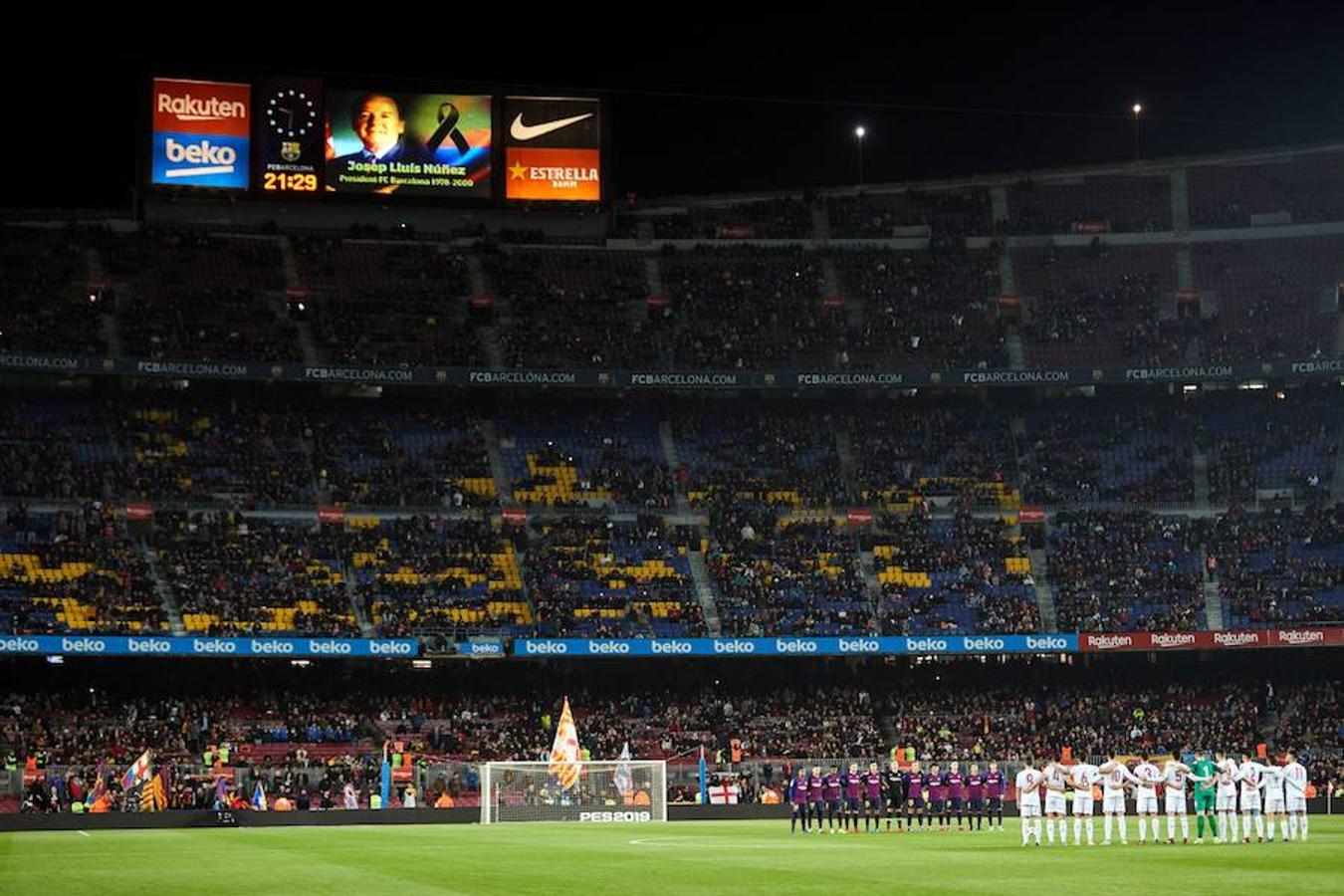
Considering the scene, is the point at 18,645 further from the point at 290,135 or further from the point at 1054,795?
the point at 1054,795

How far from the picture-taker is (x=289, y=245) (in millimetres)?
90188

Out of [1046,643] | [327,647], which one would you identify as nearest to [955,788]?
[1046,643]

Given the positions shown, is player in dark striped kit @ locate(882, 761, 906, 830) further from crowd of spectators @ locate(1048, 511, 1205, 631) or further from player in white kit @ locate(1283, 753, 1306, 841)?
crowd of spectators @ locate(1048, 511, 1205, 631)

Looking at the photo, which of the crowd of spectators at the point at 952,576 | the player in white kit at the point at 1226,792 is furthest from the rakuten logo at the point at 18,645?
the player in white kit at the point at 1226,792

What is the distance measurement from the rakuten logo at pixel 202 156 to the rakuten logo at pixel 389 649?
87.3ft

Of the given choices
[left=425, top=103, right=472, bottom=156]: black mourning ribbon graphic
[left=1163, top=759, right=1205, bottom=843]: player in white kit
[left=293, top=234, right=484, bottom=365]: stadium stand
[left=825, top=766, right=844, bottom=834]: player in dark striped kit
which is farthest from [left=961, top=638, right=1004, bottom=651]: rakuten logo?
[left=425, top=103, right=472, bottom=156]: black mourning ribbon graphic

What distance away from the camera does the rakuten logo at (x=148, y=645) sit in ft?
230

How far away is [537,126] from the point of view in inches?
3479

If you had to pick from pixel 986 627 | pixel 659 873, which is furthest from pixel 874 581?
pixel 659 873

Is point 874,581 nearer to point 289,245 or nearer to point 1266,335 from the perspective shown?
point 1266,335

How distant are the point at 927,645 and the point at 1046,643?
516 cm

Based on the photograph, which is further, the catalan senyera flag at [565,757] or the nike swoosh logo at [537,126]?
the nike swoosh logo at [537,126]

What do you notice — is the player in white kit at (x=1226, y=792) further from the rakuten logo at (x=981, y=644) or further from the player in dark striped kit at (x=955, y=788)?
the rakuten logo at (x=981, y=644)

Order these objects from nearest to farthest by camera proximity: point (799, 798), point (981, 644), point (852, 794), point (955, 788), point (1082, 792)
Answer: point (1082, 792), point (799, 798), point (852, 794), point (955, 788), point (981, 644)
